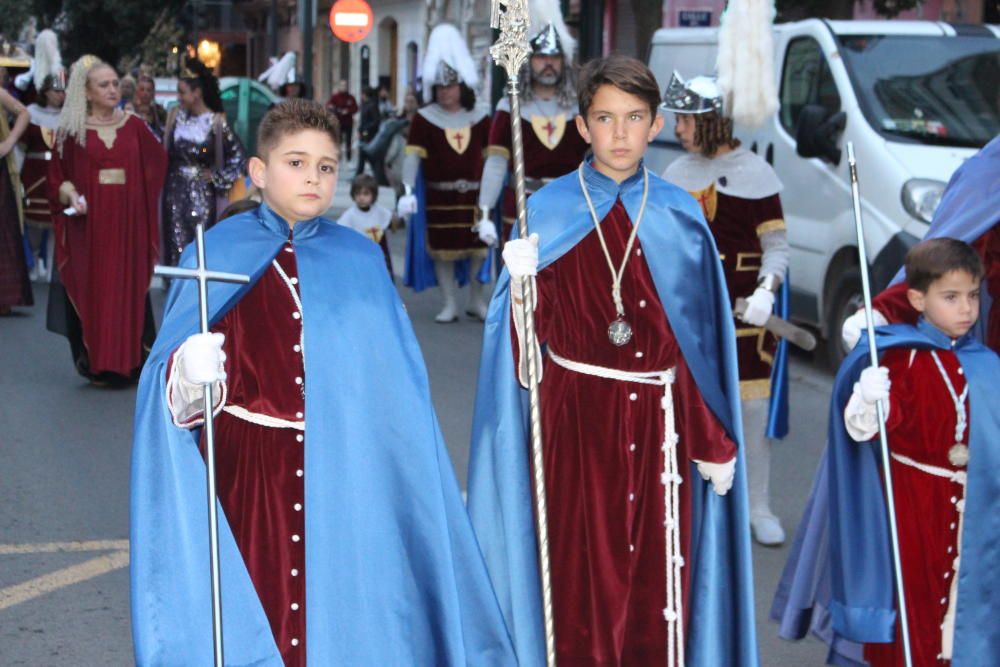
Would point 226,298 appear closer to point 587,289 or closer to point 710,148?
point 587,289

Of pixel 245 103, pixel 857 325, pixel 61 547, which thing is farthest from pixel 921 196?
pixel 245 103

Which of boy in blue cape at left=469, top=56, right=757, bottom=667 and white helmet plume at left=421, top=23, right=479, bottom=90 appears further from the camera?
white helmet plume at left=421, top=23, right=479, bottom=90

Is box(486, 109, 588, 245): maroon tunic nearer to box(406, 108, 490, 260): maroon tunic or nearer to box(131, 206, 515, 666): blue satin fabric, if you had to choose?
box(406, 108, 490, 260): maroon tunic

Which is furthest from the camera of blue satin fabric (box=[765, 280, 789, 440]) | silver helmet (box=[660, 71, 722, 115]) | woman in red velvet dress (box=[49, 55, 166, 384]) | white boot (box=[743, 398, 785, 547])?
woman in red velvet dress (box=[49, 55, 166, 384])

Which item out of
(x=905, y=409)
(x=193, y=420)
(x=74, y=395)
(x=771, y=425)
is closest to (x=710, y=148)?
(x=771, y=425)

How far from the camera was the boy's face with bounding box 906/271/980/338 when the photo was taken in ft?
16.4

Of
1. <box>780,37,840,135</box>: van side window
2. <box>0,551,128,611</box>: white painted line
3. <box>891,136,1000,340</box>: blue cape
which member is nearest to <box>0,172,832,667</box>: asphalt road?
<box>0,551,128,611</box>: white painted line

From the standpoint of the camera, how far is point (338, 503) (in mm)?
4148

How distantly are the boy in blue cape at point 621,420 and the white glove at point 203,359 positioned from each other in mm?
1117

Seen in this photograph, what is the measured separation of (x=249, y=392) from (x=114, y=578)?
8.91 feet

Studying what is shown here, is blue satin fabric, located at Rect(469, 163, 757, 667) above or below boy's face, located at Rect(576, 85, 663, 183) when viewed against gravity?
below

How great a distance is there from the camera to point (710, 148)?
6922 millimetres

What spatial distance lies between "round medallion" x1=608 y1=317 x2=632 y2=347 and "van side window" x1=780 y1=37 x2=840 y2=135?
655 cm

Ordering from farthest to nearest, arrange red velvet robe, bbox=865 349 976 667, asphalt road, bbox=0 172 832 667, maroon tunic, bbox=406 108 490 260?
maroon tunic, bbox=406 108 490 260, asphalt road, bbox=0 172 832 667, red velvet robe, bbox=865 349 976 667
